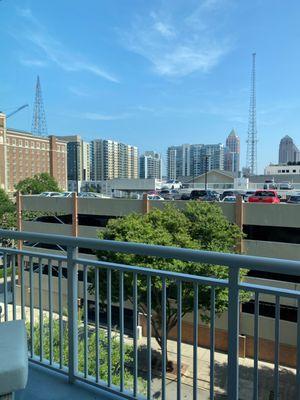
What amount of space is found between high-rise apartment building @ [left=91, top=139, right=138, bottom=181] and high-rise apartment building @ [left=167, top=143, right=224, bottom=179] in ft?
47.3

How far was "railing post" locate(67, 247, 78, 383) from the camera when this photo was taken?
8.32 feet

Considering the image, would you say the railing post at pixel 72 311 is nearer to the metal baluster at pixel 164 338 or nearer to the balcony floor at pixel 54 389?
the balcony floor at pixel 54 389

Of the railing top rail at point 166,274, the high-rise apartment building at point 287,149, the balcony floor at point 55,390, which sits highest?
the high-rise apartment building at point 287,149

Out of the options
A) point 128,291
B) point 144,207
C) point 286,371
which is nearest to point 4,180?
point 144,207

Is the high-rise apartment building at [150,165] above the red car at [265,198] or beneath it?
above

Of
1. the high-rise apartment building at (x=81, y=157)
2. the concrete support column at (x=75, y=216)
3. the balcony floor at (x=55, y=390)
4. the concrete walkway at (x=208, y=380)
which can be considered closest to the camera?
the balcony floor at (x=55, y=390)

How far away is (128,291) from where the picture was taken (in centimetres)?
945

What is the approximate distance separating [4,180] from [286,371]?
88392mm

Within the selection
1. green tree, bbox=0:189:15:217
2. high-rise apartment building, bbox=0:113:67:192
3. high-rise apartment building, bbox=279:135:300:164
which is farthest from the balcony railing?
high-rise apartment building, bbox=279:135:300:164

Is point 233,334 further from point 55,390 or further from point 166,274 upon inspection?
point 55,390

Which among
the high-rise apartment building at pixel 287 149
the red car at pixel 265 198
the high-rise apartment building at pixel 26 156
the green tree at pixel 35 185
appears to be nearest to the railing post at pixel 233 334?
the red car at pixel 265 198

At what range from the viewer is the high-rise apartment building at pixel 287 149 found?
478 ft

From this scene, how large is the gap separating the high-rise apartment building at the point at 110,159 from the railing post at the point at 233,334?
11145 centimetres

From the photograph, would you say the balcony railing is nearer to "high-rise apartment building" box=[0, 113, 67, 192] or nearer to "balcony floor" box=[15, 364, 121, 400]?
"balcony floor" box=[15, 364, 121, 400]
